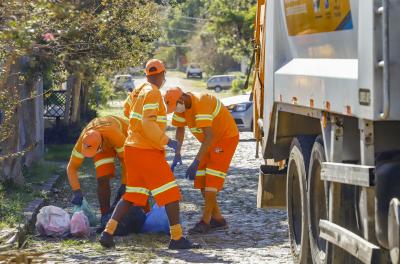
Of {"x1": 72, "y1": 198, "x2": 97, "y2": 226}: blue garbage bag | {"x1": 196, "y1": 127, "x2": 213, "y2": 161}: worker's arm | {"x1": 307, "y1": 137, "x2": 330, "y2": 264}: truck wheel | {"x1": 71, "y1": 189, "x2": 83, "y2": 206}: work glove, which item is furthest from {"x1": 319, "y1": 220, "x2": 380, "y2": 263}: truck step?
{"x1": 72, "y1": 198, "x2": 97, "y2": 226}: blue garbage bag

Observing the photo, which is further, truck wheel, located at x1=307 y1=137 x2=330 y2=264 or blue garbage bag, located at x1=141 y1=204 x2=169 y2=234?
blue garbage bag, located at x1=141 y1=204 x2=169 y2=234

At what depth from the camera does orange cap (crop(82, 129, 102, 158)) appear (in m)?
10.5

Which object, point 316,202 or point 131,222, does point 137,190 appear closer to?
point 131,222

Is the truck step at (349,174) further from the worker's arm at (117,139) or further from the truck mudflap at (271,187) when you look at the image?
the worker's arm at (117,139)

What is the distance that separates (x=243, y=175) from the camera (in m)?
17.0

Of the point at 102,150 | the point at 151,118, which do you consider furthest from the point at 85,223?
the point at 151,118

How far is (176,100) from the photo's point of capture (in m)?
10.6

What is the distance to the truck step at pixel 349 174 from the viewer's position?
5836mm

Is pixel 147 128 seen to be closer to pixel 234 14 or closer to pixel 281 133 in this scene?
pixel 281 133

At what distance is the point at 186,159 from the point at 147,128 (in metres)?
10.9

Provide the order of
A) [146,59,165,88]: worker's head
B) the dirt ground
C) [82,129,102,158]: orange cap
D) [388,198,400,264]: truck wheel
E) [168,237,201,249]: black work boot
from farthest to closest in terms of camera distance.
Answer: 1. [82,129,102,158]: orange cap
2. [146,59,165,88]: worker's head
3. [168,237,201,249]: black work boot
4. the dirt ground
5. [388,198,400,264]: truck wheel

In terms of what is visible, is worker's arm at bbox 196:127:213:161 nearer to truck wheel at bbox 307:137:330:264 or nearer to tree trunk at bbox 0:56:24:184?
truck wheel at bbox 307:137:330:264

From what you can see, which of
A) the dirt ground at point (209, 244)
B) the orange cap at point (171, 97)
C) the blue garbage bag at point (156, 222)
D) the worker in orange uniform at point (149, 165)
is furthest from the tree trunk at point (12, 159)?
the worker in orange uniform at point (149, 165)

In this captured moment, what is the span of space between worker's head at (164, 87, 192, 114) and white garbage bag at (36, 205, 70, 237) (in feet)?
5.19
